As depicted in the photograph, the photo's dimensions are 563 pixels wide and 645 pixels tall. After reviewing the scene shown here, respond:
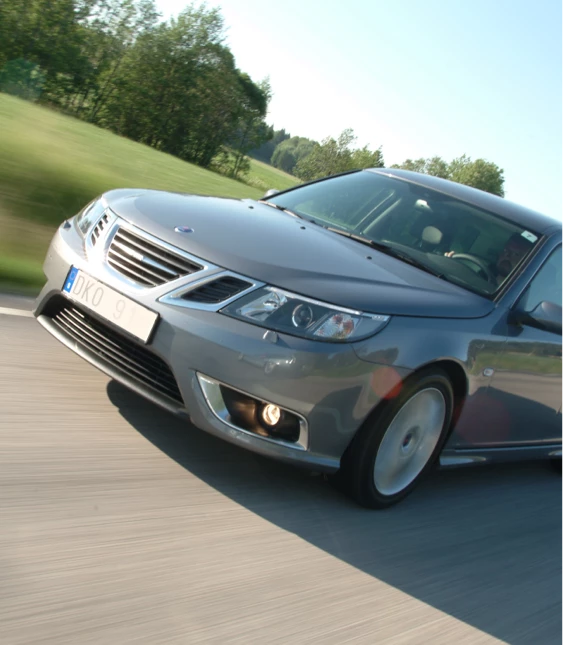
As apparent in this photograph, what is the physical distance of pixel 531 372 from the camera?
4219 mm

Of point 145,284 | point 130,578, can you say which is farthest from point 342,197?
point 130,578

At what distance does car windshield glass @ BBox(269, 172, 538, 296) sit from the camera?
4.15m

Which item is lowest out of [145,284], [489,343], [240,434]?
[240,434]

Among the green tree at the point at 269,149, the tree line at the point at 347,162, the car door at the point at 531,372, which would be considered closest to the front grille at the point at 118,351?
the car door at the point at 531,372

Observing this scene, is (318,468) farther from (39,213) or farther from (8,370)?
(39,213)

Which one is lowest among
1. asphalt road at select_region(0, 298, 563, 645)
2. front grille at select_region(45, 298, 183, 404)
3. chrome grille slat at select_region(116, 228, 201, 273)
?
asphalt road at select_region(0, 298, 563, 645)

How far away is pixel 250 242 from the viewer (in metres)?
3.58

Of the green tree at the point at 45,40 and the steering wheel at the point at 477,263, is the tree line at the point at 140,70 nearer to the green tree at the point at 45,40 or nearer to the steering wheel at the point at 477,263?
the green tree at the point at 45,40

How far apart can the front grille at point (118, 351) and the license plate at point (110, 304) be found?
0.06 m

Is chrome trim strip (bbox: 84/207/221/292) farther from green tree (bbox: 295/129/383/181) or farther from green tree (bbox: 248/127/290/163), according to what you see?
green tree (bbox: 295/129/383/181)

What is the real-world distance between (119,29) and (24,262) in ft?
165

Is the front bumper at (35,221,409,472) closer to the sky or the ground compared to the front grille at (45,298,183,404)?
closer to the sky

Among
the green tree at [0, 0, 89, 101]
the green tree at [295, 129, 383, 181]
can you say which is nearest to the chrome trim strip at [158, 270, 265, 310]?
the green tree at [0, 0, 89, 101]

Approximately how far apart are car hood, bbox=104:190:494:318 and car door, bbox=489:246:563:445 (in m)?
0.27
